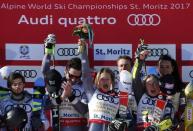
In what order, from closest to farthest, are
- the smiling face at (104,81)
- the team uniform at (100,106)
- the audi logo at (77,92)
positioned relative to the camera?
1. the team uniform at (100,106)
2. the smiling face at (104,81)
3. the audi logo at (77,92)

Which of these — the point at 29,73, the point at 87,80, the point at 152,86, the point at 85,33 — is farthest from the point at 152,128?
the point at 29,73

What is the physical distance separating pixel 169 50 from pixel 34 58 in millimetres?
1758

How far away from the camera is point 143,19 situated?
870cm

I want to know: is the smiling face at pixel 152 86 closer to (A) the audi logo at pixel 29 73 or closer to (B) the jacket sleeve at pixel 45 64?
(B) the jacket sleeve at pixel 45 64

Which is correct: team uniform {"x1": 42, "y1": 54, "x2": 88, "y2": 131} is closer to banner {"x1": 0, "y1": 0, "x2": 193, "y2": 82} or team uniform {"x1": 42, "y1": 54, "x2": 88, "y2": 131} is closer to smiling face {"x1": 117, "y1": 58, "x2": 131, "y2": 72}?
smiling face {"x1": 117, "y1": 58, "x2": 131, "y2": 72}

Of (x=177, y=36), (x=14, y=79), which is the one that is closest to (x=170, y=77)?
(x=177, y=36)

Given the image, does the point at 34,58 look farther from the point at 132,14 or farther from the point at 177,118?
the point at 177,118

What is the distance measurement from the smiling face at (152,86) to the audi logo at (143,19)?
1254 mm

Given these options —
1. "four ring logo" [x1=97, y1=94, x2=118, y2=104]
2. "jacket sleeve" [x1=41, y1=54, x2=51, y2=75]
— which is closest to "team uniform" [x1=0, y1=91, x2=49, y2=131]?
"jacket sleeve" [x1=41, y1=54, x2=51, y2=75]

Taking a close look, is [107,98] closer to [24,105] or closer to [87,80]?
[87,80]

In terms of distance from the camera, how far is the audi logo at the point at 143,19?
8688 millimetres

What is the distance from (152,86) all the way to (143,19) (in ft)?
4.47

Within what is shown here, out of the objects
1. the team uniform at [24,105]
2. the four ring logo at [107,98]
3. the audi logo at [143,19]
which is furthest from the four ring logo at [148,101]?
the audi logo at [143,19]

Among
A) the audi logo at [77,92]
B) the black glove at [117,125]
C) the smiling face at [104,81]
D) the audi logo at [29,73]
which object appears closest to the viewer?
the black glove at [117,125]
